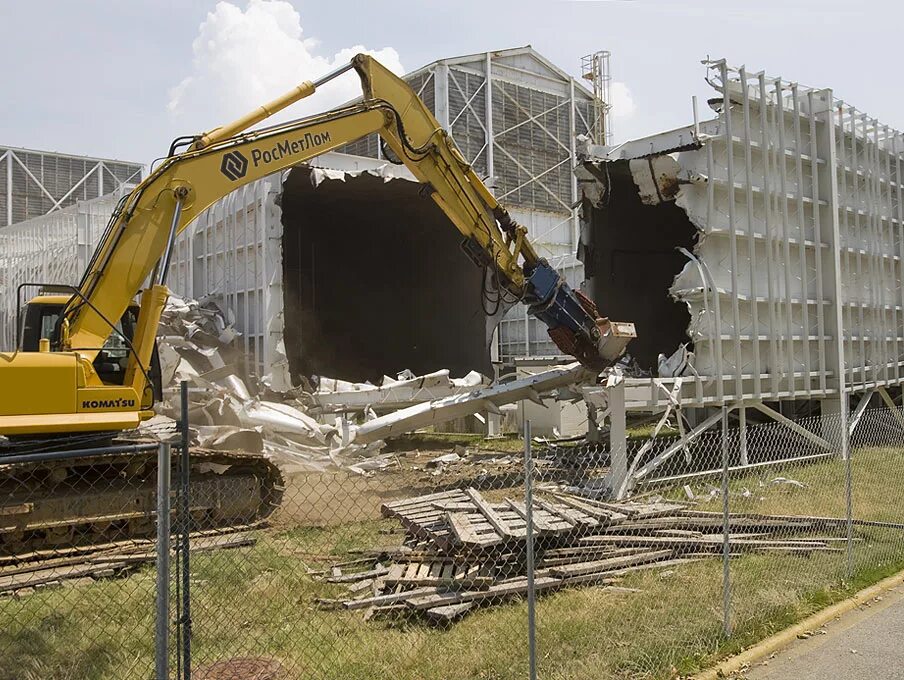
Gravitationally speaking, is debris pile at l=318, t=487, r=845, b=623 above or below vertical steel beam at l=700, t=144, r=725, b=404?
below

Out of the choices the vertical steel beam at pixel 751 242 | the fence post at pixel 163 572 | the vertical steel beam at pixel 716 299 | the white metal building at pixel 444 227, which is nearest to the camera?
the fence post at pixel 163 572

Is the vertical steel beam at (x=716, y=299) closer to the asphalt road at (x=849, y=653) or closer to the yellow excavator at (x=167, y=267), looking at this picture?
the yellow excavator at (x=167, y=267)

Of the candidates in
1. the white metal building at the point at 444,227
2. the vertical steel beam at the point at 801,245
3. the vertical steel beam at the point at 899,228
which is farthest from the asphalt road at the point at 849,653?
the vertical steel beam at the point at 899,228

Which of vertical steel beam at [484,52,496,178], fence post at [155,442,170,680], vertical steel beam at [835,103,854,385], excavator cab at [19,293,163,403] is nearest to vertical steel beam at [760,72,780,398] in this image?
vertical steel beam at [835,103,854,385]

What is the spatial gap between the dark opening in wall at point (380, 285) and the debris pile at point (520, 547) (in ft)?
36.3

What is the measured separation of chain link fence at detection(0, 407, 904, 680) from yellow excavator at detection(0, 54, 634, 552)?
0.97m

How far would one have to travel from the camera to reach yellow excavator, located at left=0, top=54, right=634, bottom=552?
7.99 metres

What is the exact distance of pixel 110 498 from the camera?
9008mm

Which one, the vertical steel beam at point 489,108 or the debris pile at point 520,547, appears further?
the vertical steel beam at point 489,108

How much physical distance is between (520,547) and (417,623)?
1.18m

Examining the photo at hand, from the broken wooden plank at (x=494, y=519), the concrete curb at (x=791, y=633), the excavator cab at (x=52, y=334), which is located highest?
the excavator cab at (x=52, y=334)

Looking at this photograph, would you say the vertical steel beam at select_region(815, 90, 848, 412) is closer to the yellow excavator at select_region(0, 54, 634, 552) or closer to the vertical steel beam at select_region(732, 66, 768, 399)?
the vertical steel beam at select_region(732, 66, 768, 399)

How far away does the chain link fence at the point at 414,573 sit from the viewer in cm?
529

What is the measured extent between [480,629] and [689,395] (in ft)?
23.2
